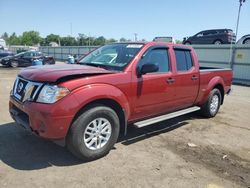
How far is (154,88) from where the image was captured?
4949 millimetres

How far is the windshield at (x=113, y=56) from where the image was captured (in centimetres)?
475

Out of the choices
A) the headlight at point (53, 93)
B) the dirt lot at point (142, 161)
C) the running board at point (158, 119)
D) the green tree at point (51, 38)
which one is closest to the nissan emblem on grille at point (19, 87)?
the headlight at point (53, 93)

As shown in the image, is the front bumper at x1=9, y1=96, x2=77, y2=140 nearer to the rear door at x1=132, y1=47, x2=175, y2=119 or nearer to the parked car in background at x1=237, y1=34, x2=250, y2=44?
the rear door at x1=132, y1=47, x2=175, y2=119

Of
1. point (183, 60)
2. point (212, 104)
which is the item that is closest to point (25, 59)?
point (212, 104)

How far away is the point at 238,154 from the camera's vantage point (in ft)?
15.4

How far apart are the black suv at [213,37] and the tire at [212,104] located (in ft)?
46.3

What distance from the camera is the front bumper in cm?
361

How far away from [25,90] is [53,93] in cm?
67

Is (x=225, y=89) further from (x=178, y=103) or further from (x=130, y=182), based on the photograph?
(x=130, y=182)

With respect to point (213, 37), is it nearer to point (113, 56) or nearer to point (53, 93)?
point (113, 56)

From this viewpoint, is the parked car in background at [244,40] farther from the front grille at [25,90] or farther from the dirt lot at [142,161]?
the front grille at [25,90]

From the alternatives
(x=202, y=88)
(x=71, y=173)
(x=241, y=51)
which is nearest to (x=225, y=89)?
(x=202, y=88)

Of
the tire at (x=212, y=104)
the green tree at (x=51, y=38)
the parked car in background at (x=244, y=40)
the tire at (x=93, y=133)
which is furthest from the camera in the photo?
the green tree at (x=51, y=38)

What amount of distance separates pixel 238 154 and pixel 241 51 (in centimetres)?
1346
